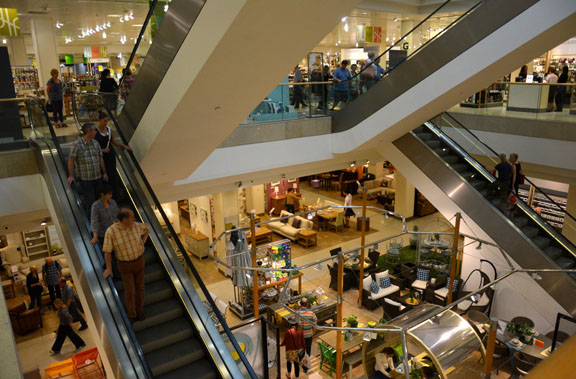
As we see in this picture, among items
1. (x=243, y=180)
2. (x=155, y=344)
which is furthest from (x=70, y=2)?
(x=155, y=344)

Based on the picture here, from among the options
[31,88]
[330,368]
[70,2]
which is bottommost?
[330,368]

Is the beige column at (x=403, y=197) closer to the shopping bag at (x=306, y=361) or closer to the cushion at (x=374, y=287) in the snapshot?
the cushion at (x=374, y=287)

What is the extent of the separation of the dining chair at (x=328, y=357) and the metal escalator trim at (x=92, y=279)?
4729 millimetres

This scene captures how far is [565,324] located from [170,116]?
8.94 metres

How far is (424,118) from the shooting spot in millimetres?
11000

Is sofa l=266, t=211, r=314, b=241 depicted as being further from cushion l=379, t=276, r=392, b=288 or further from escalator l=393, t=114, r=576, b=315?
escalator l=393, t=114, r=576, b=315

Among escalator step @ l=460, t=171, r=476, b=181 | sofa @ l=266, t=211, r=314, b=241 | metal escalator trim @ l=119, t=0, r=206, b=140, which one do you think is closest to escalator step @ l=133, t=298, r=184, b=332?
metal escalator trim @ l=119, t=0, r=206, b=140

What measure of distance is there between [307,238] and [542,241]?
24.9 ft

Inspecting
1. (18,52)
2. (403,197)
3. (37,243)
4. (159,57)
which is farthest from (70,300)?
(18,52)

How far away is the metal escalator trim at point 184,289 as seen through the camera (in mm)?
5531

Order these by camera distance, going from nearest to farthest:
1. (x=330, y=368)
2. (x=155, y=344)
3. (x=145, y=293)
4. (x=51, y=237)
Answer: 1. (x=155, y=344)
2. (x=145, y=293)
3. (x=330, y=368)
4. (x=51, y=237)

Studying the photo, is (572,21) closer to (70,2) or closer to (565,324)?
(565,324)

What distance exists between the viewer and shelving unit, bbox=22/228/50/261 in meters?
14.6

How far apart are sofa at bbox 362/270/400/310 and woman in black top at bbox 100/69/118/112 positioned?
7562 millimetres
